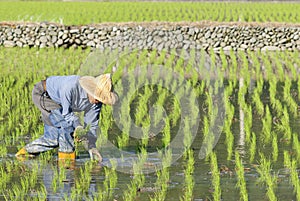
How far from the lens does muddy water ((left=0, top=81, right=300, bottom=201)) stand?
5.63 meters

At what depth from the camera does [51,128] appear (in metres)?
6.62

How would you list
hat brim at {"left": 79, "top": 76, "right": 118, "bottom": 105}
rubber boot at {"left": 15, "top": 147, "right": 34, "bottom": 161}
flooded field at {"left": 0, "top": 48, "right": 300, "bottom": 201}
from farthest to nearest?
1. rubber boot at {"left": 15, "top": 147, "right": 34, "bottom": 161}
2. hat brim at {"left": 79, "top": 76, "right": 118, "bottom": 105}
3. flooded field at {"left": 0, "top": 48, "right": 300, "bottom": 201}

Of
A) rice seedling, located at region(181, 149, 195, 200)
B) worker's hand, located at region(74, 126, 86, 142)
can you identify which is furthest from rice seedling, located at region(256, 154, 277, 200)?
worker's hand, located at region(74, 126, 86, 142)

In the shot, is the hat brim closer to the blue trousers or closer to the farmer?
the farmer

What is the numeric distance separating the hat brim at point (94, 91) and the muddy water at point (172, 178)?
0.55m

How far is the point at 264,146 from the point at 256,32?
1100 centimetres

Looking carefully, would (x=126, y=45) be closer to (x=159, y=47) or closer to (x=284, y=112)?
(x=159, y=47)

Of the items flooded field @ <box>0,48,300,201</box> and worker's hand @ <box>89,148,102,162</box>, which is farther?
worker's hand @ <box>89,148,102,162</box>

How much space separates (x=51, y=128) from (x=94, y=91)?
724mm

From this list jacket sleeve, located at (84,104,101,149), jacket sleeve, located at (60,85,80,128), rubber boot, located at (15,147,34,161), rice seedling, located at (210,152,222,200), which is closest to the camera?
rice seedling, located at (210,152,222,200)

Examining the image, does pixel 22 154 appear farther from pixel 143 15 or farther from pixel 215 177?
pixel 143 15

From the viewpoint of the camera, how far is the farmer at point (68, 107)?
6.09 m

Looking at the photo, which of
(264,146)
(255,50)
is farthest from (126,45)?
(264,146)

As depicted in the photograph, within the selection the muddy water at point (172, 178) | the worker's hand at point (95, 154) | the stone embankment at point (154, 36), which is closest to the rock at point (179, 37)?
the stone embankment at point (154, 36)
